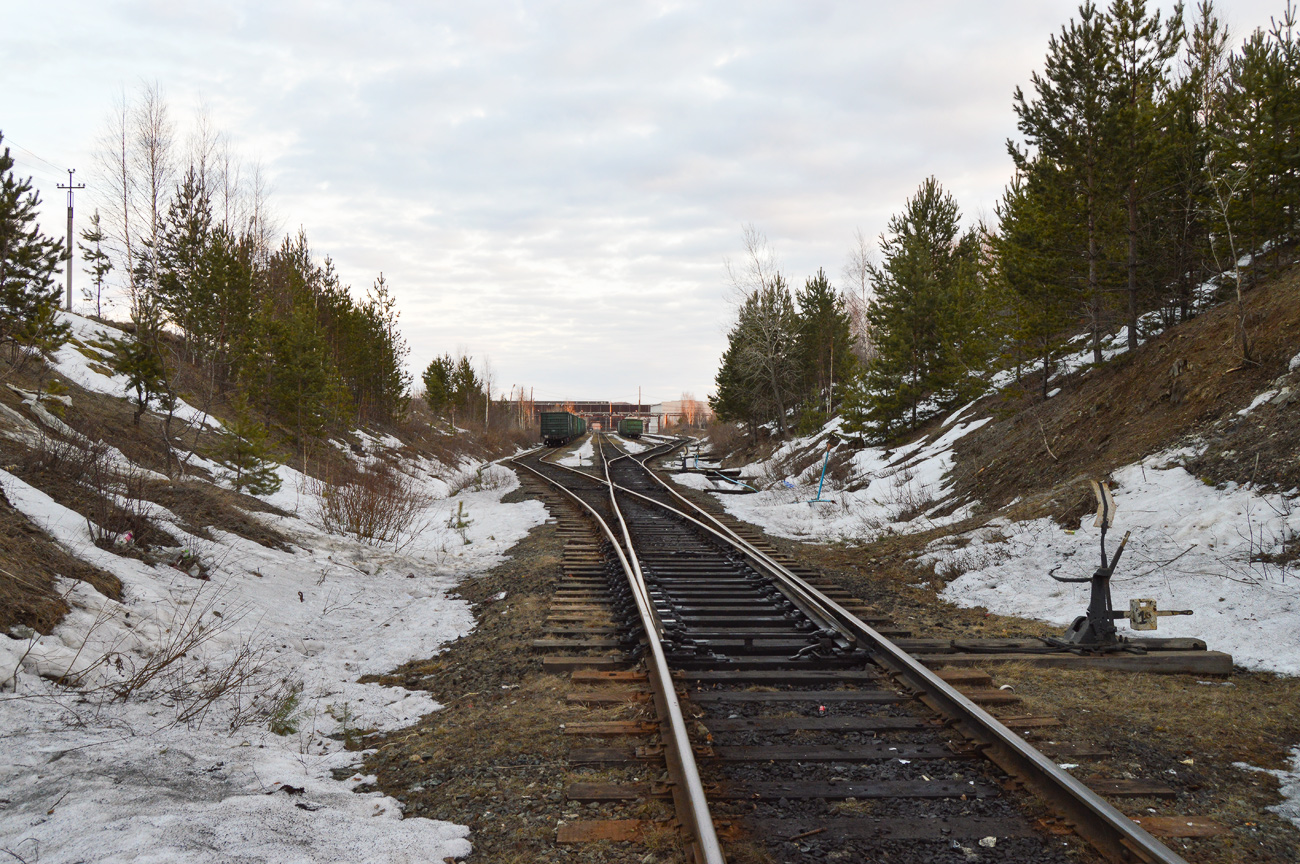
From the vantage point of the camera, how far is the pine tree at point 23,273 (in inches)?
431

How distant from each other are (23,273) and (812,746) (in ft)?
45.9

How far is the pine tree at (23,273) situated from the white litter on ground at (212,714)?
597 centimetres

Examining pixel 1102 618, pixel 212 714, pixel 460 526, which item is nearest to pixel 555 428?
pixel 460 526

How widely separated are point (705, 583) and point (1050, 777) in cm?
497

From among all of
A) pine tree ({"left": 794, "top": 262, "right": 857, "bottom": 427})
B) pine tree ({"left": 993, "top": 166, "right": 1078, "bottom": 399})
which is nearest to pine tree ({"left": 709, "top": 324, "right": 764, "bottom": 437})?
pine tree ({"left": 794, "top": 262, "right": 857, "bottom": 427})

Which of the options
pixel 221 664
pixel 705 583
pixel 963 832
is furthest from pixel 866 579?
pixel 221 664

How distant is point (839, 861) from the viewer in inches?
108

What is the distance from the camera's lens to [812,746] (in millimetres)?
3758

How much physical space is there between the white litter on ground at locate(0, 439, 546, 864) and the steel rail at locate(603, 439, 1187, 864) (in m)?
2.59

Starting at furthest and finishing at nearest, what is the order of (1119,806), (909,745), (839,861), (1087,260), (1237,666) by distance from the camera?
(1087,260), (1237,666), (909,745), (1119,806), (839,861)

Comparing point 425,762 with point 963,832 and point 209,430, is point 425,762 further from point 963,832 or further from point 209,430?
point 209,430

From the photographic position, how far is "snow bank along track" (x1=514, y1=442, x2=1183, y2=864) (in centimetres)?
288

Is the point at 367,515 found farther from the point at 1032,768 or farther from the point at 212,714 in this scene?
the point at 1032,768

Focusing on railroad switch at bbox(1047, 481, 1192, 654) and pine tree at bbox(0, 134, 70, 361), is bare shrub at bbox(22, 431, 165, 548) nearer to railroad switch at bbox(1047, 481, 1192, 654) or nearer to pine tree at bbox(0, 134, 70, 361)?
pine tree at bbox(0, 134, 70, 361)
